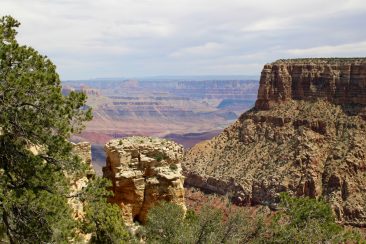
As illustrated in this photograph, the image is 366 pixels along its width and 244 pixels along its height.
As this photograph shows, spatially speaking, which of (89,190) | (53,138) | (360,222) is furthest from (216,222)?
(360,222)

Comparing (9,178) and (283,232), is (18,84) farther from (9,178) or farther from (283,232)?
(283,232)

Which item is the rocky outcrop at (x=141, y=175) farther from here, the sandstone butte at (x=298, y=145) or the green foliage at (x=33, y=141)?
the sandstone butte at (x=298, y=145)

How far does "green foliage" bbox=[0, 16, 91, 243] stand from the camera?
1441 cm

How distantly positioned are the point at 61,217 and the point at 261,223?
18990 millimetres

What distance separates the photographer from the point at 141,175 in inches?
1067

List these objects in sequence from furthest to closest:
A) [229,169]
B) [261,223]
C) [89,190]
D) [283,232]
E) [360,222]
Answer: [229,169] → [360,222] → [261,223] → [283,232] → [89,190]

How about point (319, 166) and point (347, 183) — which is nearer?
point (347, 183)

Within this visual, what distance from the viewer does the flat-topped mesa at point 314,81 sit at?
75.9 meters

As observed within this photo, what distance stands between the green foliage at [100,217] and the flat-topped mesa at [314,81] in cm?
6302

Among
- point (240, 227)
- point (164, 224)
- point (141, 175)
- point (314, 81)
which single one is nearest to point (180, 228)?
point (164, 224)

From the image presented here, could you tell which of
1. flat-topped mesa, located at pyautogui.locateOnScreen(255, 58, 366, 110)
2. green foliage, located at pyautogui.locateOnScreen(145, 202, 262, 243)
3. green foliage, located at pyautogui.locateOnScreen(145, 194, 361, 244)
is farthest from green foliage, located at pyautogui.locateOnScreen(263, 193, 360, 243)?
flat-topped mesa, located at pyautogui.locateOnScreen(255, 58, 366, 110)

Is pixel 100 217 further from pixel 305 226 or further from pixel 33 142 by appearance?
pixel 305 226

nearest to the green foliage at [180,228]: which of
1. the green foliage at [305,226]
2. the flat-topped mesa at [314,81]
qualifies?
the green foliage at [305,226]

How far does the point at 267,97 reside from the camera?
8450 cm
